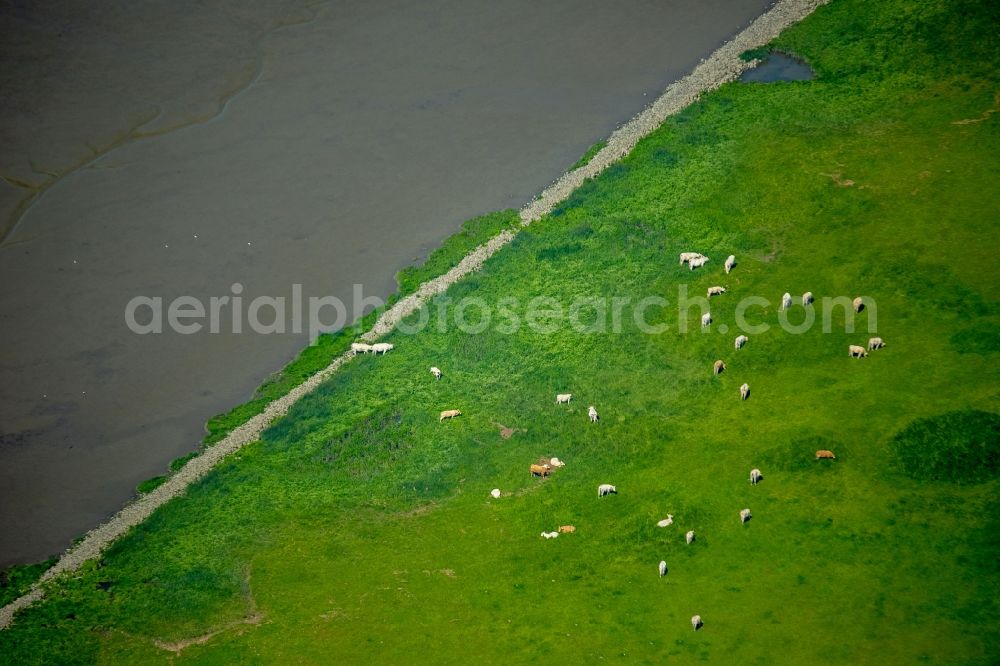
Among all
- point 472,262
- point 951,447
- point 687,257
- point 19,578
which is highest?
point 472,262

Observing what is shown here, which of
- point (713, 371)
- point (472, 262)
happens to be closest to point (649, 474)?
point (713, 371)

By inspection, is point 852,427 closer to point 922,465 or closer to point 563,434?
point 922,465

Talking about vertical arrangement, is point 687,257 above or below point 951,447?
above

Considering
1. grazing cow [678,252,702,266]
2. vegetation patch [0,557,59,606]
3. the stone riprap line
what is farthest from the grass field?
vegetation patch [0,557,59,606]

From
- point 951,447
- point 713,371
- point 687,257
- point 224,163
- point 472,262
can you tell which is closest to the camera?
point 951,447

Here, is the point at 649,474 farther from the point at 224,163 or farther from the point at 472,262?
the point at 224,163

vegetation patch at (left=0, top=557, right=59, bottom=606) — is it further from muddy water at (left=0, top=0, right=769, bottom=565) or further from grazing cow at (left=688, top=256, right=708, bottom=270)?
grazing cow at (left=688, top=256, right=708, bottom=270)

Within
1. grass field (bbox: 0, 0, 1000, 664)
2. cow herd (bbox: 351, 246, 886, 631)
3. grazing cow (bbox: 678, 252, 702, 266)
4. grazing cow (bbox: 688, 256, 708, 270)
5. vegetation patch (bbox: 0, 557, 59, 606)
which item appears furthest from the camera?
grazing cow (bbox: 678, 252, 702, 266)
